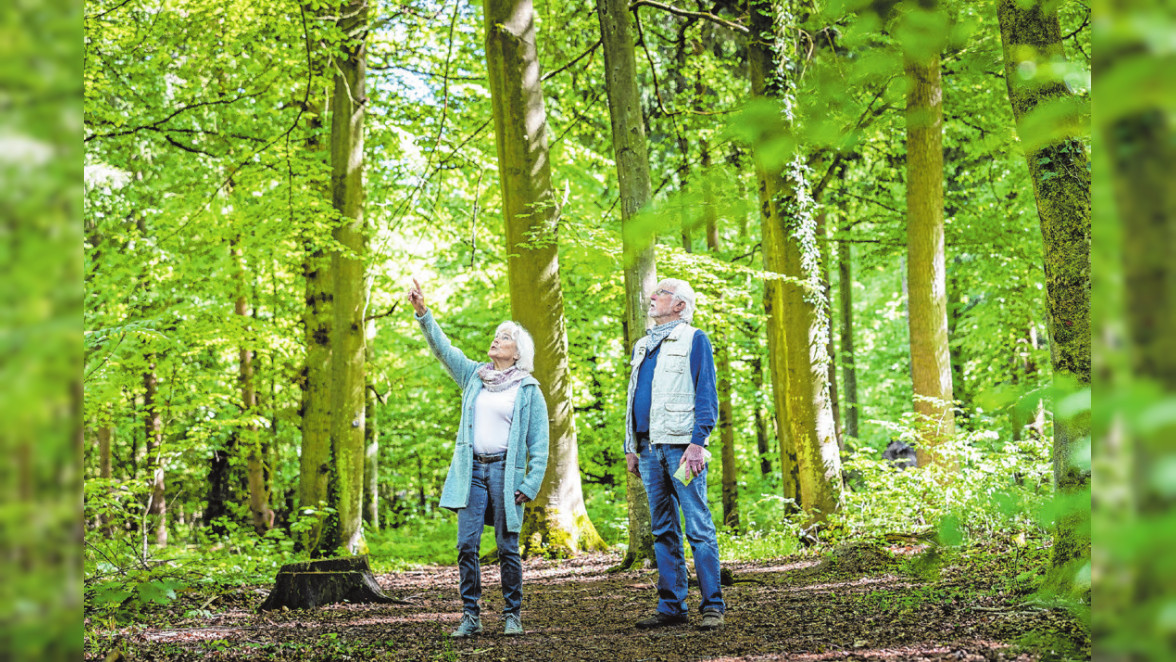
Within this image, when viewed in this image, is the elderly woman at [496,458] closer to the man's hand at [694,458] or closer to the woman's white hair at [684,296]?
the man's hand at [694,458]

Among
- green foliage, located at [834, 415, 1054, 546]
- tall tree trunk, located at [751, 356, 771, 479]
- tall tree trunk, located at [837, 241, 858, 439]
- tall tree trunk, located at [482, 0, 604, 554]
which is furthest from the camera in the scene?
tall tree trunk, located at [751, 356, 771, 479]

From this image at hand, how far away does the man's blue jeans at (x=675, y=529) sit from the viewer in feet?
15.7

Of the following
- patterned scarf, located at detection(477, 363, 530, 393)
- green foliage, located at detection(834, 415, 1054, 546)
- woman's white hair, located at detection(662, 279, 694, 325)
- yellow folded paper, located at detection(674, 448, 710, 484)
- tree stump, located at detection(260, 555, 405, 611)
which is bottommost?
tree stump, located at detection(260, 555, 405, 611)

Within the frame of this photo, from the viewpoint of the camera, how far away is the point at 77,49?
1.12m

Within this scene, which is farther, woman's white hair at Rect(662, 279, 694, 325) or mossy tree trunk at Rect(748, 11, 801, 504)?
mossy tree trunk at Rect(748, 11, 801, 504)

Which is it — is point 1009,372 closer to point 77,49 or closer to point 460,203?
point 460,203

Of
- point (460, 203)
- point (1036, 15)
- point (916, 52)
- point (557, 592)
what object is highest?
point (460, 203)

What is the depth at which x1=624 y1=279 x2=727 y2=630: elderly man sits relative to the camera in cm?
478

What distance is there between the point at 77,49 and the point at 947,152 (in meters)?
15.5

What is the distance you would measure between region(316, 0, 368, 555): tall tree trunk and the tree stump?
317cm

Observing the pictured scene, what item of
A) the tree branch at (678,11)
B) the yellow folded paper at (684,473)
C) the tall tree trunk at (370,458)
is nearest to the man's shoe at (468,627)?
the yellow folded paper at (684,473)

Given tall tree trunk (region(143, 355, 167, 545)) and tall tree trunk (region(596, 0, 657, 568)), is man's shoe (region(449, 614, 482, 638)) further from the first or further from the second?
tall tree trunk (region(143, 355, 167, 545))

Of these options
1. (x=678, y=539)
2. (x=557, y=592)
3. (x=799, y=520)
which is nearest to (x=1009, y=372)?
(x=799, y=520)

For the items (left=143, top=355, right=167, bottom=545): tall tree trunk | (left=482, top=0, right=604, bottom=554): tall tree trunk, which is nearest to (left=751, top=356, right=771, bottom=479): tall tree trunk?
(left=482, top=0, right=604, bottom=554): tall tree trunk
